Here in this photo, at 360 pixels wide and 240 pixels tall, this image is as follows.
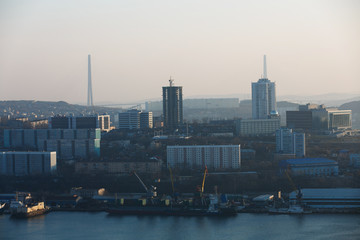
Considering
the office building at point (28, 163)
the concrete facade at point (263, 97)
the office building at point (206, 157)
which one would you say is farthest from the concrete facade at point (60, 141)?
the concrete facade at point (263, 97)

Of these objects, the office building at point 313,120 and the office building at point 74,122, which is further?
the office building at point 313,120

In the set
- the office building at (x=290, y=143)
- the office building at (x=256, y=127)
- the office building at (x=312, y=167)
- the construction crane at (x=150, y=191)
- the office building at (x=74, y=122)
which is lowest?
the construction crane at (x=150, y=191)

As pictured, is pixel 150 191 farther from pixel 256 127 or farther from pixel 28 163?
pixel 256 127

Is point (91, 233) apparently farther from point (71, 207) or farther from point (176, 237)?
point (71, 207)

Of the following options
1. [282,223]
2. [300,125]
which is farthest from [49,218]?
[300,125]

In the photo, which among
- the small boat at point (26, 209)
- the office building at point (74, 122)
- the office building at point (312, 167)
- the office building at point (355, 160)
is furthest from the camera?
the office building at point (74, 122)

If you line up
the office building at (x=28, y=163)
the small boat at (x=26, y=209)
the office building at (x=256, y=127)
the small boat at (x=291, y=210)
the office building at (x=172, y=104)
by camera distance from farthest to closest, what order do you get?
the office building at (x=172, y=104) < the office building at (x=256, y=127) < the office building at (x=28, y=163) < the small boat at (x=26, y=209) < the small boat at (x=291, y=210)

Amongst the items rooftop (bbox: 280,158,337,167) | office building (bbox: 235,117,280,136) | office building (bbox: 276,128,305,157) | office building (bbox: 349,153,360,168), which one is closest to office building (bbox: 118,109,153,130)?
office building (bbox: 235,117,280,136)

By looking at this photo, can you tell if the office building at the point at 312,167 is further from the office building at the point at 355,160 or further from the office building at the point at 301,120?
the office building at the point at 301,120
